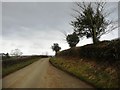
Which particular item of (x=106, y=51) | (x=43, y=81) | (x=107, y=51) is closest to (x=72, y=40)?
(x=106, y=51)

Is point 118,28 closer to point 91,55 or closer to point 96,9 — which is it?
point 96,9

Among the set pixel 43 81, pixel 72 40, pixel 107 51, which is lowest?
pixel 43 81

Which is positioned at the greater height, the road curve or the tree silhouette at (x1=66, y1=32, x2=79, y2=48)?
the tree silhouette at (x1=66, y1=32, x2=79, y2=48)

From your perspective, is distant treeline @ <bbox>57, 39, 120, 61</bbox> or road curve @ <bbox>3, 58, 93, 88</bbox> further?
distant treeline @ <bbox>57, 39, 120, 61</bbox>

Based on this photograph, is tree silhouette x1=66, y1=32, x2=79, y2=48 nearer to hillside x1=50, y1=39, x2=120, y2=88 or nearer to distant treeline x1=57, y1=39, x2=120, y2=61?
hillside x1=50, y1=39, x2=120, y2=88

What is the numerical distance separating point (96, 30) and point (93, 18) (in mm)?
2391

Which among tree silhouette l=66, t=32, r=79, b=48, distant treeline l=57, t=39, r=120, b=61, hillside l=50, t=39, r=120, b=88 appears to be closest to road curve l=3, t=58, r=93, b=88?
hillside l=50, t=39, r=120, b=88

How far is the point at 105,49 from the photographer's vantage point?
21.6 metres

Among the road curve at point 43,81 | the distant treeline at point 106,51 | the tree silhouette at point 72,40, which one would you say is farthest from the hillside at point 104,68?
the tree silhouette at point 72,40

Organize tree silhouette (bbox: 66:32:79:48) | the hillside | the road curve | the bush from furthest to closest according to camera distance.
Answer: tree silhouette (bbox: 66:32:79:48)
the bush
the road curve
the hillside

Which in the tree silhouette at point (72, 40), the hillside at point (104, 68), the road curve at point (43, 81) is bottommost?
the road curve at point (43, 81)

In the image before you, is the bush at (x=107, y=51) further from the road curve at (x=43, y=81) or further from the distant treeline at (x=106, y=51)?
the road curve at (x=43, y=81)

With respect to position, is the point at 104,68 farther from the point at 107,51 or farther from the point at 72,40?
the point at 72,40

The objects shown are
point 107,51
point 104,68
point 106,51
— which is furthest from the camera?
point 106,51
